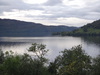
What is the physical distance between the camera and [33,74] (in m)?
47.2

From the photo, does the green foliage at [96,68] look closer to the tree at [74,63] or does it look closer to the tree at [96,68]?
the tree at [96,68]

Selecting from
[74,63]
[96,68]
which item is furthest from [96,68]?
[74,63]

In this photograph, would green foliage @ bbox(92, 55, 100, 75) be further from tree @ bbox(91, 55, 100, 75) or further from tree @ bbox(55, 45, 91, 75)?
tree @ bbox(55, 45, 91, 75)

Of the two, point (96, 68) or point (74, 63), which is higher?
point (74, 63)

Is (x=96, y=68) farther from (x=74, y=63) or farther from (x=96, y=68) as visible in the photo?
(x=74, y=63)

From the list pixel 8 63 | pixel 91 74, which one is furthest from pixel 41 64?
pixel 91 74

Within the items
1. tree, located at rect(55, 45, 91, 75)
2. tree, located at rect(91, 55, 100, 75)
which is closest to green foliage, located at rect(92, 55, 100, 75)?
tree, located at rect(91, 55, 100, 75)

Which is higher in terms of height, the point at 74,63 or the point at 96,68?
the point at 74,63

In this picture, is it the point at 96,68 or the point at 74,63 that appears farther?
the point at 96,68

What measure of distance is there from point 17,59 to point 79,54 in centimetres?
1699

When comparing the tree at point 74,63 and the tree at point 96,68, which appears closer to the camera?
the tree at point 74,63

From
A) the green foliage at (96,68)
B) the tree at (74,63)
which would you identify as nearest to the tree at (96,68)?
the green foliage at (96,68)

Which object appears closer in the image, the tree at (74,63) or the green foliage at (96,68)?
the tree at (74,63)

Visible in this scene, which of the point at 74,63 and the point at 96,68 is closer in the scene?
the point at 74,63
